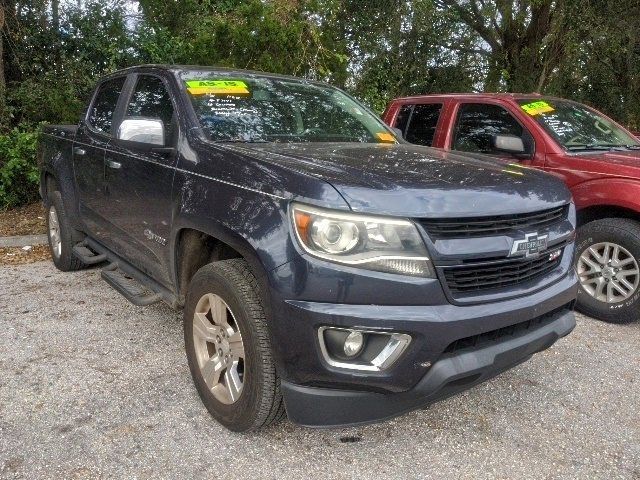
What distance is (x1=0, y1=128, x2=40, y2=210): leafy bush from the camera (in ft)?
23.6

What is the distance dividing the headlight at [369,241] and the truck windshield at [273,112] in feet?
3.66

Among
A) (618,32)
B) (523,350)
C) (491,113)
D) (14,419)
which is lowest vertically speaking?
(14,419)

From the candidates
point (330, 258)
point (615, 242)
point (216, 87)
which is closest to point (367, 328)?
point (330, 258)

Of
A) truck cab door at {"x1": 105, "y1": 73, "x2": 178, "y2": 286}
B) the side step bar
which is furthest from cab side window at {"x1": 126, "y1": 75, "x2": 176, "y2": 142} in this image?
the side step bar

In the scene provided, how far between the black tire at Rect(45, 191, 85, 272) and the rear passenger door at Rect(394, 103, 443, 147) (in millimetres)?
3321

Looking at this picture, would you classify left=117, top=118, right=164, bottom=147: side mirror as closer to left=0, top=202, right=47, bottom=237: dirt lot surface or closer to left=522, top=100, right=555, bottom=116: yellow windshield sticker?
left=522, top=100, right=555, bottom=116: yellow windshield sticker

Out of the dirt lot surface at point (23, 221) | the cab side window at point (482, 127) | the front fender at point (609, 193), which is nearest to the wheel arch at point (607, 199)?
the front fender at point (609, 193)

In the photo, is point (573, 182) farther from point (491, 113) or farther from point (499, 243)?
point (499, 243)

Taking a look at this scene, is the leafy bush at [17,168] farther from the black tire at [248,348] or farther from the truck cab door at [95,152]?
the black tire at [248,348]

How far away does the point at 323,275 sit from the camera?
2.14 m

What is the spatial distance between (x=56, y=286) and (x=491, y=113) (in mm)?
4218

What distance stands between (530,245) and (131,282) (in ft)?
8.57

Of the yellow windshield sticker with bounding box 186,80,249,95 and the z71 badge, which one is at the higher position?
the yellow windshield sticker with bounding box 186,80,249,95

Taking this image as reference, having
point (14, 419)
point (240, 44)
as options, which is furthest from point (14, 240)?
point (14, 419)
